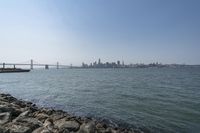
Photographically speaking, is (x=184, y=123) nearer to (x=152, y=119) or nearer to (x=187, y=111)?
(x=152, y=119)

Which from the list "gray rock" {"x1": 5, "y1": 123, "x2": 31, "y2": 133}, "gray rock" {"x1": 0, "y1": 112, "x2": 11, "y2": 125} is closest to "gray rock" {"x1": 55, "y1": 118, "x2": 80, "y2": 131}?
"gray rock" {"x1": 5, "y1": 123, "x2": 31, "y2": 133}

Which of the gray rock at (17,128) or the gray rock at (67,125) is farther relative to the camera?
the gray rock at (67,125)

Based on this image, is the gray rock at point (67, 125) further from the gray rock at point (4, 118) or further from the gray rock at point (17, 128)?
the gray rock at point (4, 118)

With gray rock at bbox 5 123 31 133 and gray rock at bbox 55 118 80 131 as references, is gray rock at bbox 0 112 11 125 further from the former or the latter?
gray rock at bbox 55 118 80 131

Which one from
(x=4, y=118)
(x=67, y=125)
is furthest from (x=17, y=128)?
(x=67, y=125)

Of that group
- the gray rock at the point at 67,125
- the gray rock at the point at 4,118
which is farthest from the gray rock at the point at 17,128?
the gray rock at the point at 67,125

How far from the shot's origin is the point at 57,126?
386 inches

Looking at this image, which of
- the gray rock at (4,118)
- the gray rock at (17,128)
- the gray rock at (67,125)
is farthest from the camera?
the gray rock at (67,125)

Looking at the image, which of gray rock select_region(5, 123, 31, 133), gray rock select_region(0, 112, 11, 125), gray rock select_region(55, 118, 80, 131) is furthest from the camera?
gray rock select_region(55, 118, 80, 131)

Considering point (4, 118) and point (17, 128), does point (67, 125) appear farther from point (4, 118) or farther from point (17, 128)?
point (4, 118)

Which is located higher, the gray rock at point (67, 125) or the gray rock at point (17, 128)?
the gray rock at point (17, 128)

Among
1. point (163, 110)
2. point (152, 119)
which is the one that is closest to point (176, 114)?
point (163, 110)

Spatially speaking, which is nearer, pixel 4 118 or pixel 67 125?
pixel 4 118

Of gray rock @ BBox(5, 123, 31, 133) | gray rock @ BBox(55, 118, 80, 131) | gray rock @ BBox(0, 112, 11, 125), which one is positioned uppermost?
gray rock @ BBox(0, 112, 11, 125)
